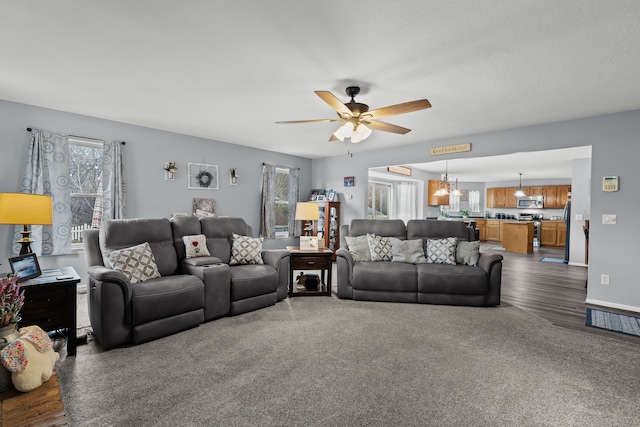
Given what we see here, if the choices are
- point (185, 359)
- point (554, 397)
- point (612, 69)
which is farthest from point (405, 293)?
point (612, 69)

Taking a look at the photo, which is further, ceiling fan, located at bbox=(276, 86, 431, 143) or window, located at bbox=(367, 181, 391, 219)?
window, located at bbox=(367, 181, 391, 219)

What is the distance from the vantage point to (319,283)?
15.1ft

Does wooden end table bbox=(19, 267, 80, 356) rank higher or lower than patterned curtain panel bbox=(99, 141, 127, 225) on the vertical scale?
lower

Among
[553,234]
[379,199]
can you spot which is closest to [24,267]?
[379,199]

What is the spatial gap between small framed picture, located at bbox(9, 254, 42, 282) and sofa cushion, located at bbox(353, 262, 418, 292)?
3253 millimetres

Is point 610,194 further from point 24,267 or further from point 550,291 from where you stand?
point 24,267

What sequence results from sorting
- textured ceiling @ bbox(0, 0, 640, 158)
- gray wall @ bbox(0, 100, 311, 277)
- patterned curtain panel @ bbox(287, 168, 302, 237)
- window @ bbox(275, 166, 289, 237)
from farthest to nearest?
1. patterned curtain panel @ bbox(287, 168, 302, 237)
2. window @ bbox(275, 166, 289, 237)
3. gray wall @ bbox(0, 100, 311, 277)
4. textured ceiling @ bbox(0, 0, 640, 158)

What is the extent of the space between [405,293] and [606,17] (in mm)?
3180

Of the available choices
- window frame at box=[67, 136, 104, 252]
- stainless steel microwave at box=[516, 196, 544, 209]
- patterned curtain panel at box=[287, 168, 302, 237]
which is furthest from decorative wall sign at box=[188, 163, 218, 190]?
stainless steel microwave at box=[516, 196, 544, 209]

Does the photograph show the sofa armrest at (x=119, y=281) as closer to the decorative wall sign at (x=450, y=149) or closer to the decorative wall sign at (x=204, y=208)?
the decorative wall sign at (x=204, y=208)

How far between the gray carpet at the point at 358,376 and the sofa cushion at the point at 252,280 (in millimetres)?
337

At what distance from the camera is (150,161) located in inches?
200

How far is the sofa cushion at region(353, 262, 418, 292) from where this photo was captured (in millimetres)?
4051

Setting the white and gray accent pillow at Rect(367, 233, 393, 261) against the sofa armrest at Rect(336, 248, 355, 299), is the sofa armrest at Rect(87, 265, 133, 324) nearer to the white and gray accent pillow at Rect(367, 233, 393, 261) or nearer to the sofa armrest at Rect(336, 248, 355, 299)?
the sofa armrest at Rect(336, 248, 355, 299)
